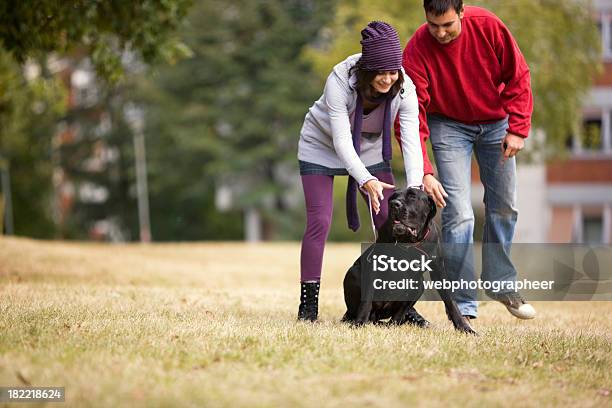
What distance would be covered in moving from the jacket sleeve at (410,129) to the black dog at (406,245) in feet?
0.85

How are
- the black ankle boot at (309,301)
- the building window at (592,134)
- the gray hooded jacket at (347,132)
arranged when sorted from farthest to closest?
the building window at (592,134) → the black ankle boot at (309,301) → the gray hooded jacket at (347,132)

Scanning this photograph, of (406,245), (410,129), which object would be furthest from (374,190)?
(410,129)

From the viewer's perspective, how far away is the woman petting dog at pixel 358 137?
20.3 ft

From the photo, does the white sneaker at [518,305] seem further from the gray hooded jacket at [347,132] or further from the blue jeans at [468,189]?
the gray hooded jacket at [347,132]

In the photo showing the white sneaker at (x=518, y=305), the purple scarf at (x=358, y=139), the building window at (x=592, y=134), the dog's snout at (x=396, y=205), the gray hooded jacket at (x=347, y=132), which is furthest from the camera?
the building window at (x=592, y=134)

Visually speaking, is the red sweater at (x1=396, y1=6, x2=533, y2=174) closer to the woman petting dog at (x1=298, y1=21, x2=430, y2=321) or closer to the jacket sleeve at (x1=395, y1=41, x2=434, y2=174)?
the jacket sleeve at (x1=395, y1=41, x2=434, y2=174)

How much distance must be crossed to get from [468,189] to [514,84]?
0.82 metres

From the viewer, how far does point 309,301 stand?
6.91 m

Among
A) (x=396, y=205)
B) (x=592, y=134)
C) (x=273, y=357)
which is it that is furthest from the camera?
(x=592, y=134)

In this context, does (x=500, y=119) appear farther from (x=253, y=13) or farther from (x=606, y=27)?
(x=253, y=13)

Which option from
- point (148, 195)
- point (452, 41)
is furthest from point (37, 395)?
point (148, 195)

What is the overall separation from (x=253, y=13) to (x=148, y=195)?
394 inches

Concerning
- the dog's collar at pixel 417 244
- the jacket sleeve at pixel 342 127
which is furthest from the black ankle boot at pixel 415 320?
the jacket sleeve at pixel 342 127

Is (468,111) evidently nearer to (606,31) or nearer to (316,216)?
(316,216)
